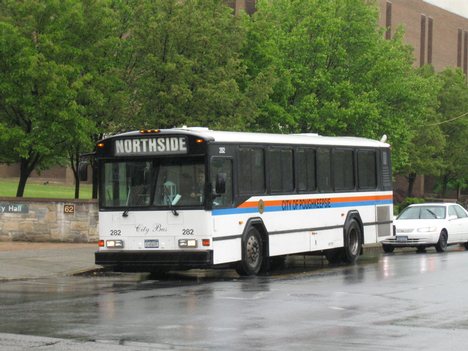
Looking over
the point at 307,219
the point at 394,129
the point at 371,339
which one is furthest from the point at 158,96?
the point at 371,339

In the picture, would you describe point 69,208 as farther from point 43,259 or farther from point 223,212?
point 223,212

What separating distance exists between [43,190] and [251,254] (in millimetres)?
46134

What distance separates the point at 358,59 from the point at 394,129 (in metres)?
3.64

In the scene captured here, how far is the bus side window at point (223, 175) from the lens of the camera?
65.7 feet

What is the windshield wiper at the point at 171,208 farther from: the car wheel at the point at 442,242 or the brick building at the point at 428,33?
the brick building at the point at 428,33

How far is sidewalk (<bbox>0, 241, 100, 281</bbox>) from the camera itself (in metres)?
21.6

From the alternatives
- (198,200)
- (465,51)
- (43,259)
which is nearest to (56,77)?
(43,259)

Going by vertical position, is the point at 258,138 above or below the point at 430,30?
below

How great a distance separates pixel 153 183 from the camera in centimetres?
2042

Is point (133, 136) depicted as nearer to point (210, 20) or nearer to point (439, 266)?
Answer: point (439, 266)

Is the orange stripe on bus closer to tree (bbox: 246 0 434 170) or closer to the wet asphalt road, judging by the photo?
the wet asphalt road

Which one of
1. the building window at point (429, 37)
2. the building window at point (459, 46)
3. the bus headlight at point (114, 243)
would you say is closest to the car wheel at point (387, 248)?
the bus headlight at point (114, 243)

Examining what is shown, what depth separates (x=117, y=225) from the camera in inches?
809

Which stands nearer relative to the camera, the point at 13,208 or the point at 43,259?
the point at 43,259
